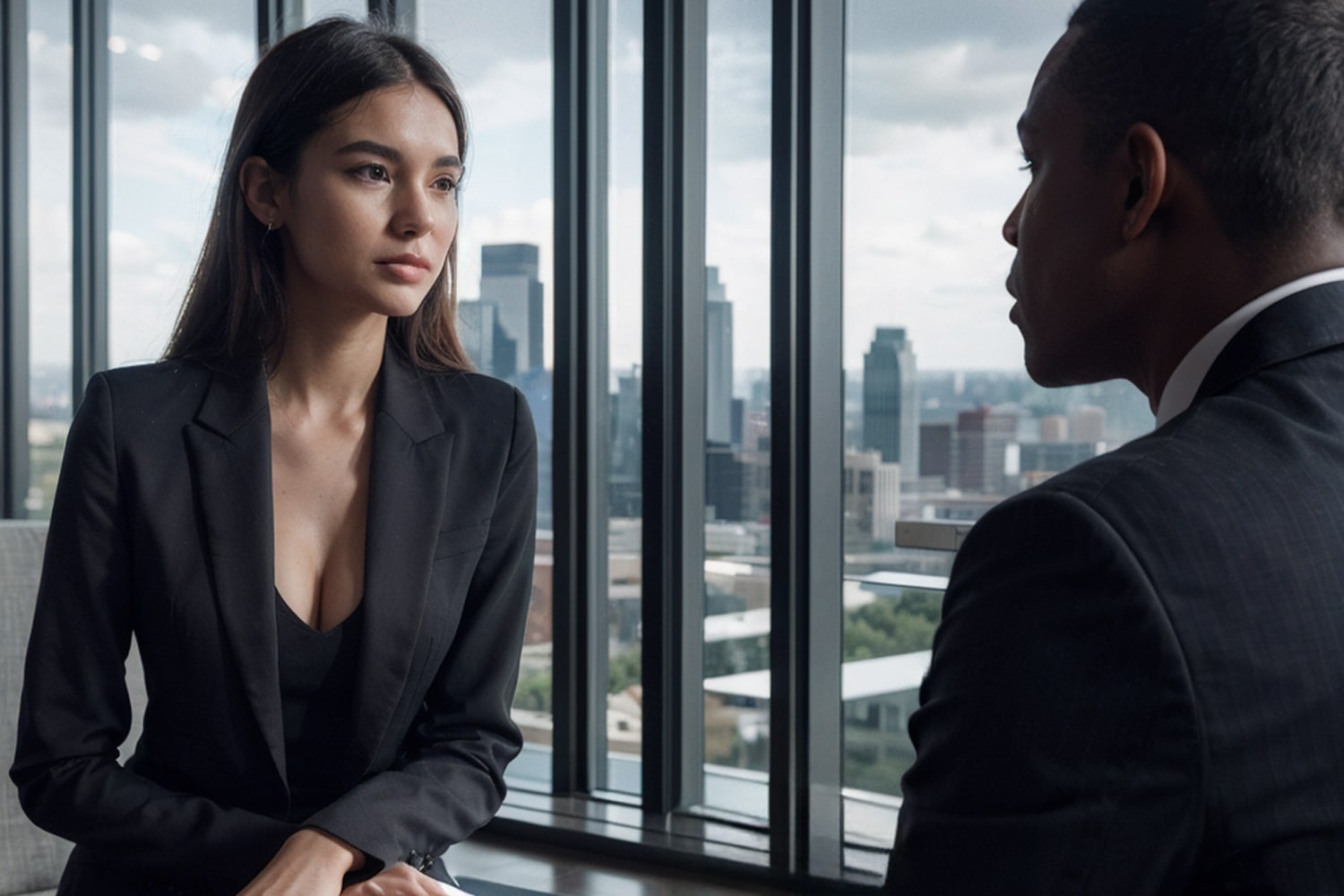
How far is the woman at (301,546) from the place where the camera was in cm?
146

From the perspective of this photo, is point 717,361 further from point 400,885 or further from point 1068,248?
point 1068,248

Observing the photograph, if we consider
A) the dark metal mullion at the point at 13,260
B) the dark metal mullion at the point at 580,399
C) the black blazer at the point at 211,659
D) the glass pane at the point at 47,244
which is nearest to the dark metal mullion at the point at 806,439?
the dark metal mullion at the point at 580,399

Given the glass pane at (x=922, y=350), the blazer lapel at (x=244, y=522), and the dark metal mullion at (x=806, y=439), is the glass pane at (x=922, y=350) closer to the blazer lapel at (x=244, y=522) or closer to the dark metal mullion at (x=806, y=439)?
the dark metal mullion at (x=806, y=439)

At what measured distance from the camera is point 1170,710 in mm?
589

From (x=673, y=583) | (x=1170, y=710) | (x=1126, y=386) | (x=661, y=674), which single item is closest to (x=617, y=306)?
(x=673, y=583)

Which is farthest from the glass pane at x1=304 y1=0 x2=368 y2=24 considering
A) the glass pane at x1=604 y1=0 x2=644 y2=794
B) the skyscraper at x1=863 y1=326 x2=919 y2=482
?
the skyscraper at x1=863 y1=326 x2=919 y2=482

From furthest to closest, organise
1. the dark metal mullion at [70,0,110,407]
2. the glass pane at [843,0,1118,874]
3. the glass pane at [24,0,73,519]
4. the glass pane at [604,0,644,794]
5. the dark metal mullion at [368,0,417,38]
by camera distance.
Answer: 1. the glass pane at [24,0,73,519]
2. the dark metal mullion at [70,0,110,407]
3. the dark metal mullion at [368,0,417,38]
4. the glass pane at [604,0,644,794]
5. the glass pane at [843,0,1118,874]

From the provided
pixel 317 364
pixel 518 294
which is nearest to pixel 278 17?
pixel 518 294

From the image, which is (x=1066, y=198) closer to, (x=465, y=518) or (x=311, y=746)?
(x=465, y=518)

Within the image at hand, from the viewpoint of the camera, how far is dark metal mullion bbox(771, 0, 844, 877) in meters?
2.56

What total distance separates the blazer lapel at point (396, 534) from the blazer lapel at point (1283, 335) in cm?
103

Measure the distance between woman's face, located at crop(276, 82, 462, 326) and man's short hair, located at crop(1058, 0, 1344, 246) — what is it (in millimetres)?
1000

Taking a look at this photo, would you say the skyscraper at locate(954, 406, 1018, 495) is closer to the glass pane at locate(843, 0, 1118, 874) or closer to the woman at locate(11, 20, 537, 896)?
the glass pane at locate(843, 0, 1118, 874)

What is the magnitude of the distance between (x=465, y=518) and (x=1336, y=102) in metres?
1.12
